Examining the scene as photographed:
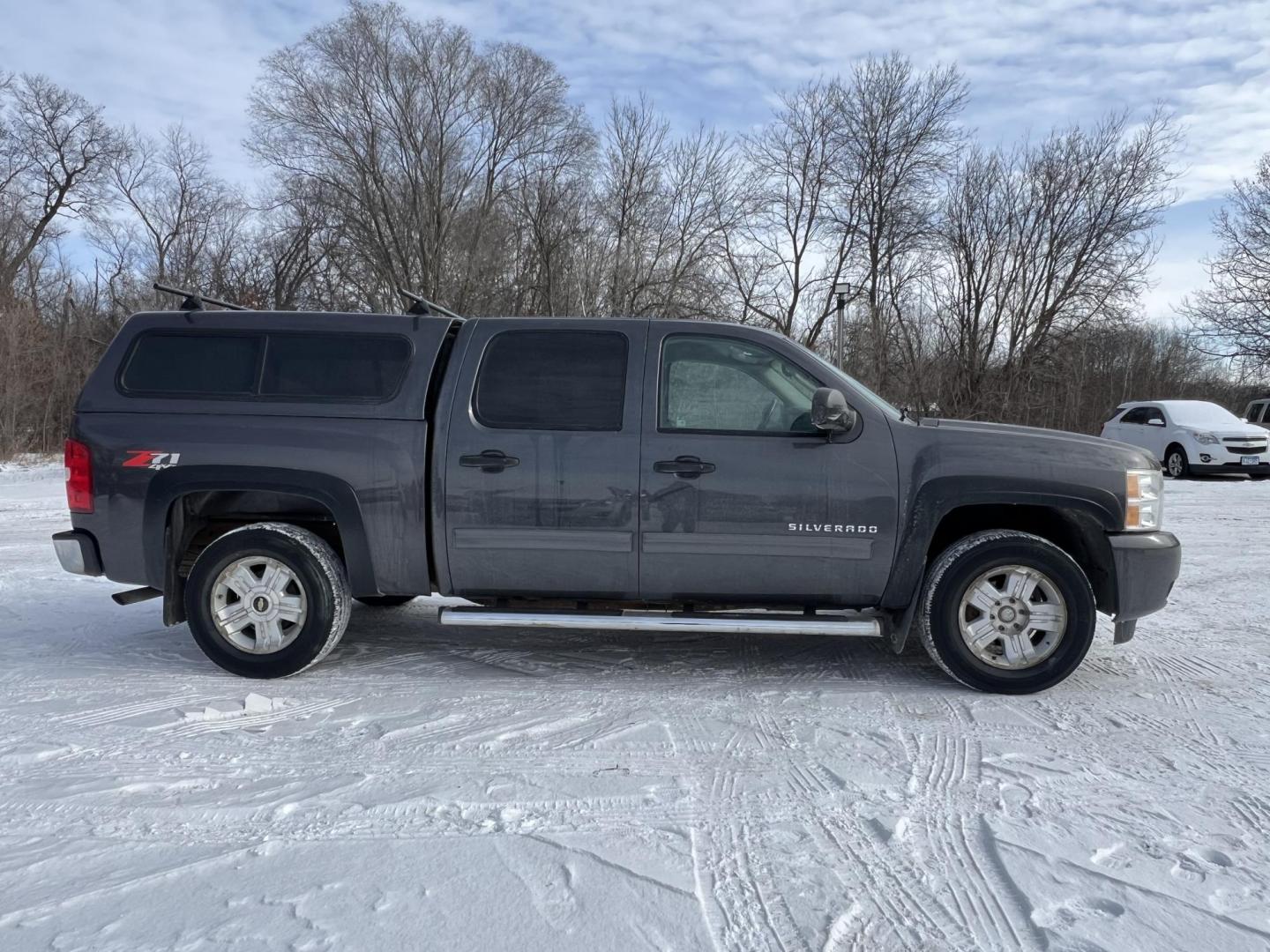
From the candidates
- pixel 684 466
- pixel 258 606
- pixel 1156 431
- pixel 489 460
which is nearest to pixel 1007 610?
pixel 684 466

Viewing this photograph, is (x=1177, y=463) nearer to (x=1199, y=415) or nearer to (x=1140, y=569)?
(x=1199, y=415)

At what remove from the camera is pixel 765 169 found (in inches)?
1185

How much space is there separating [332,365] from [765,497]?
239cm

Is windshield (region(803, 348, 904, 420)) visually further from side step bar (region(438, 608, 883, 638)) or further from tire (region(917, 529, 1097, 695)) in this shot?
side step bar (region(438, 608, 883, 638))

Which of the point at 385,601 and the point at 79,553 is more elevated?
the point at 79,553

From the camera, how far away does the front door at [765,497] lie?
14.1ft

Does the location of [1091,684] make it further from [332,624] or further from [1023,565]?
[332,624]

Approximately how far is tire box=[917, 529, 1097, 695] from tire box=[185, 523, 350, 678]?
309 centimetres

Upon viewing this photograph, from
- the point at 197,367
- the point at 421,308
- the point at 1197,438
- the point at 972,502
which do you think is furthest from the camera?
the point at 1197,438

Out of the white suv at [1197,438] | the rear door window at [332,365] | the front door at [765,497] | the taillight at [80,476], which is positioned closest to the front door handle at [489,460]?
the rear door window at [332,365]

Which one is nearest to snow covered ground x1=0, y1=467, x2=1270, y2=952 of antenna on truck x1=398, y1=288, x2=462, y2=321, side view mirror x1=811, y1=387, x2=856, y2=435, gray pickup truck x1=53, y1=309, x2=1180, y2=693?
gray pickup truck x1=53, y1=309, x2=1180, y2=693

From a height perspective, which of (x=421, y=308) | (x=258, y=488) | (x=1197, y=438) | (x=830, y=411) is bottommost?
(x=258, y=488)

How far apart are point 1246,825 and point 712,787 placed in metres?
1.83

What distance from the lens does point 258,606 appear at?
4535 mm
